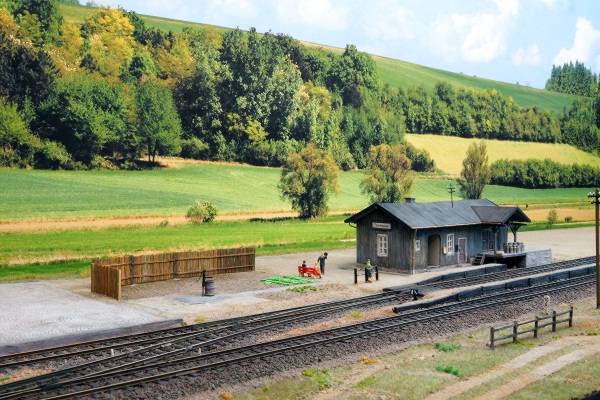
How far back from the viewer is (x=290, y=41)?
408 feet

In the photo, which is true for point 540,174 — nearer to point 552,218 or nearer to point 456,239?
point 552,218

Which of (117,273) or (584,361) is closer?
(584,361)

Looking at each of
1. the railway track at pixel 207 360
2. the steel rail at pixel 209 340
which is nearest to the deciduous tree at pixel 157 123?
the steel rail at pixel 209 340

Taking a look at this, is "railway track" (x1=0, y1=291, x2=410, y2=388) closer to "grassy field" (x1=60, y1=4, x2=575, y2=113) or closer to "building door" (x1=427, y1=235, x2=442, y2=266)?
"building door" (x1=427, y1=235, x2=442, y2=266)

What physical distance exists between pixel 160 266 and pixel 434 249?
57.9 ft

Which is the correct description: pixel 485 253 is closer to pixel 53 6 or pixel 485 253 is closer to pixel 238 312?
pixel 238 312

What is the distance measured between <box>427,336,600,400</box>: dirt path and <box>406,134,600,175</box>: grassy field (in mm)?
91750

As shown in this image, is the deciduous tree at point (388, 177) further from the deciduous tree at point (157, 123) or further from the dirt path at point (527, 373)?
the dirt path at point (527, 373)

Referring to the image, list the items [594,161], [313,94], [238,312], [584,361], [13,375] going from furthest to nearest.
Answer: [594,161] < [313,94] < [238,312] < [584,361] < [13,375]

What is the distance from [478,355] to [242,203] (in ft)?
169

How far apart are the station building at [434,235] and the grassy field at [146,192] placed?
1031 inches

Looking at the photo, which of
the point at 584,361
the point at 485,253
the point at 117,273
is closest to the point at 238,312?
the point at 117,273

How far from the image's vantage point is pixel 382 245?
46.2 m

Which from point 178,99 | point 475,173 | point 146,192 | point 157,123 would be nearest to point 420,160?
point 475,173
